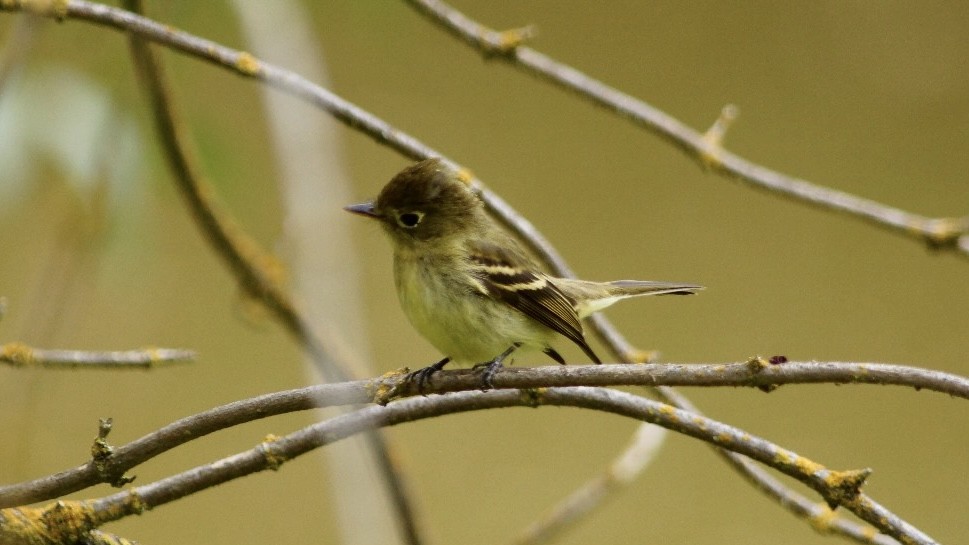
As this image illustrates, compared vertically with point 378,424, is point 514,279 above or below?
above

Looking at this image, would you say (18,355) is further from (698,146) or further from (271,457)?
(698,146)

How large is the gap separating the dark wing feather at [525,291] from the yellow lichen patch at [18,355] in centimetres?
97

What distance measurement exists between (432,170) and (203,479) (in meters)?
1.03

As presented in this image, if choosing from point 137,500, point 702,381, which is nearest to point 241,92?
point 137,500

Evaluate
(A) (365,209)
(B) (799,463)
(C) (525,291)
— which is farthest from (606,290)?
(B) (799,463)

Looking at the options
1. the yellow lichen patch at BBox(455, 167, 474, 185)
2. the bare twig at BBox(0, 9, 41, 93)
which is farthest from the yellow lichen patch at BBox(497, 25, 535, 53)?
the bare twig at BBox(0, 9, 41, 93)

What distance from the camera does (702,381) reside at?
4.45ft

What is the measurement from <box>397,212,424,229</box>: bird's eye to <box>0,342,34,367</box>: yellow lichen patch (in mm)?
890

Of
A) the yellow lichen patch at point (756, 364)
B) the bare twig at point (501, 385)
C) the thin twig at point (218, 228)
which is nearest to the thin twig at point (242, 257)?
the thin twig at point (218, 228)

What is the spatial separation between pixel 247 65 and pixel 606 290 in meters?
1.15

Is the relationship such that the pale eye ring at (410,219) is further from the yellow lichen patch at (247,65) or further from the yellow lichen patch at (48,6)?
the yellow lichen patch at (48,6)

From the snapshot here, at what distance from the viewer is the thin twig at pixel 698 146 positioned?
2396mm

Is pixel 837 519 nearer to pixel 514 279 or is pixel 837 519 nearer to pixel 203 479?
pixel 514 279

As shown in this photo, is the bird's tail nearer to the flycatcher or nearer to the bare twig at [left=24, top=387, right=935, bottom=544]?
the flycatcher
